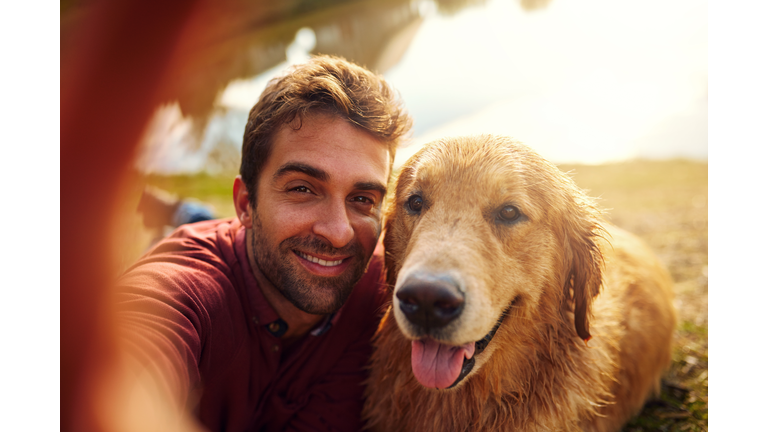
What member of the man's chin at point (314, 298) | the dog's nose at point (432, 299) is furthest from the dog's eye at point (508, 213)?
the man's chin at point (314, 298)

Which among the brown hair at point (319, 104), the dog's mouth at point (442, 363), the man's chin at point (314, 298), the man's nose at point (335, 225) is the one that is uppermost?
the brown hair at point (319, 104)

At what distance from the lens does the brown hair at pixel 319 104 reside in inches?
97.8

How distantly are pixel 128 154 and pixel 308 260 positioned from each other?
4.39 feet

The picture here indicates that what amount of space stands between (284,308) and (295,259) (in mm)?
378

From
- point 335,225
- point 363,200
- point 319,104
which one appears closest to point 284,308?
point 335,225

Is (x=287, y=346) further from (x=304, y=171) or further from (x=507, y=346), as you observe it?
(x=507, y=346)

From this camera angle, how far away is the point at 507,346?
2.20 metres

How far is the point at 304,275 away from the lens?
2438mm

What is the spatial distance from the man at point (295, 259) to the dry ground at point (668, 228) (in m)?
0.61

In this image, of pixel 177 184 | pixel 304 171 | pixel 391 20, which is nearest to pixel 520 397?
pixel 304 171

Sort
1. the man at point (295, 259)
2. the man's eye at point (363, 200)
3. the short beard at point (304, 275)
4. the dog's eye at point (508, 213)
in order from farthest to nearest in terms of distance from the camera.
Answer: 1. the man's eye at point (363, 200)
2. the short beard at point (304, 275)
3. the man at point (295, 259)
4. the dog's eye at point (508, 213)

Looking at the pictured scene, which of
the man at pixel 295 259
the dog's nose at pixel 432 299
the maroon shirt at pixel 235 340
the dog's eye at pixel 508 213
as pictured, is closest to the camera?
the dog's nose at pixel 432 299

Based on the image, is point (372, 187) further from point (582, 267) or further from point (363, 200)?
point (582, 267)

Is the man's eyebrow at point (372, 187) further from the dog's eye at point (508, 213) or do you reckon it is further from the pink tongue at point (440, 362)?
the pink tongue at point (440, 362)
